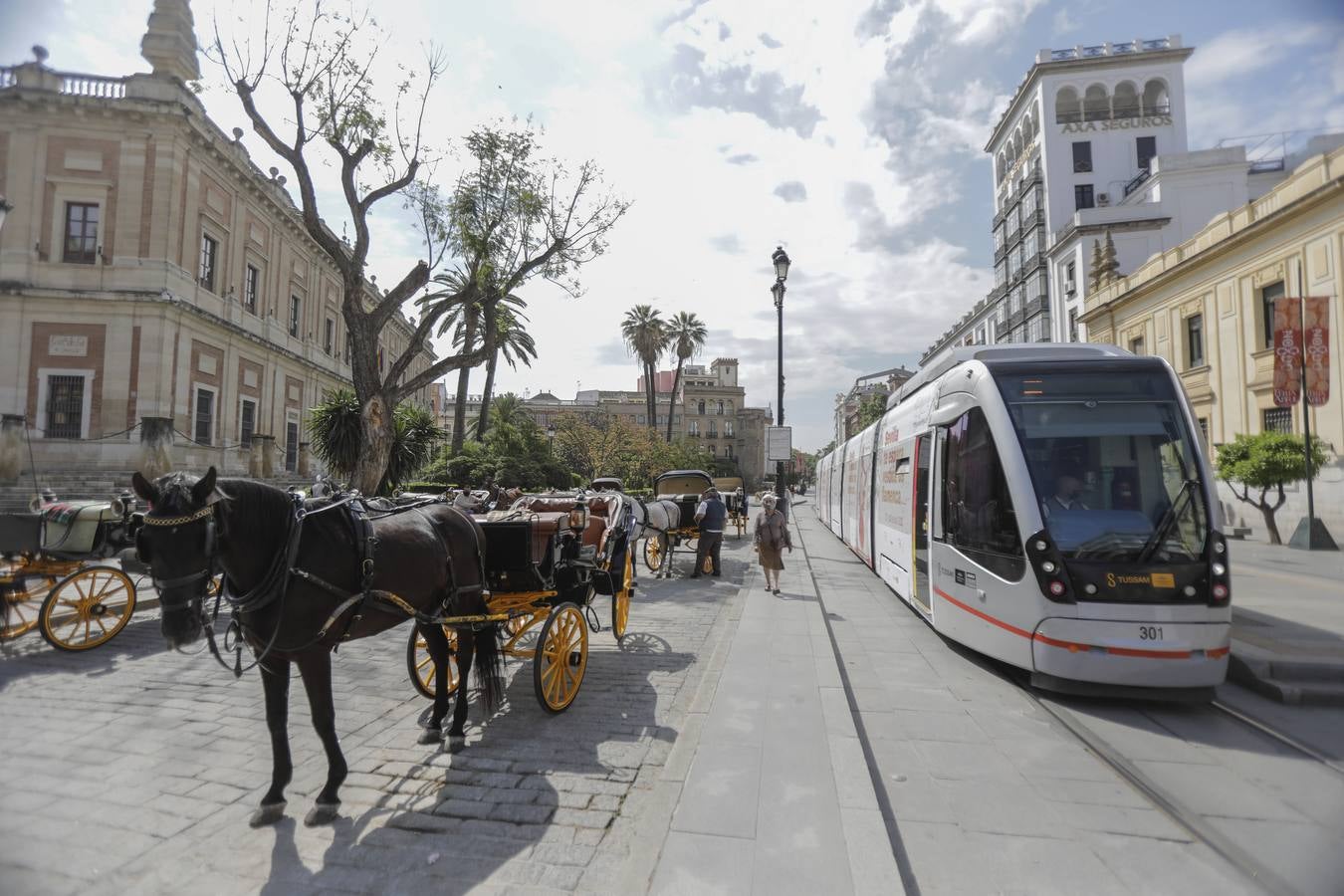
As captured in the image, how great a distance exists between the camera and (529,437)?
86.5ft

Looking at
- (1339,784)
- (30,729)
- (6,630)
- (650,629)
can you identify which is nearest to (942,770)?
(1339,784)

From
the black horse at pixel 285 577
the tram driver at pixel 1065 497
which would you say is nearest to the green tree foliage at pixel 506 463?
the black horse at pixel 285 577

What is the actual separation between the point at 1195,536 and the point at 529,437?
77.6 feet

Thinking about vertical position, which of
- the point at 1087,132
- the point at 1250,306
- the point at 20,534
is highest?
the point at 1087,132

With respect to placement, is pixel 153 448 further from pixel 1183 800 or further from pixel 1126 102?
pixel 1126 102

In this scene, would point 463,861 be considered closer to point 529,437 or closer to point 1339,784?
point 1339,784

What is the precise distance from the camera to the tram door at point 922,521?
761cm

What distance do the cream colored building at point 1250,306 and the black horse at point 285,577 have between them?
20454mm

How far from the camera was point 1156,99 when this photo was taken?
41.3m

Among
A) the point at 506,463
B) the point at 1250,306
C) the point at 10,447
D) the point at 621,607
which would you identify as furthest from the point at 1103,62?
the point at 10,447

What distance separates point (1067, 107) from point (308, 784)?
5375cm

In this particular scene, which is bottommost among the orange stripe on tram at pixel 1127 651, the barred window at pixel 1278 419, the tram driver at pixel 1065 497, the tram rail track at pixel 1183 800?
the tram rail track at pixel 1183 800

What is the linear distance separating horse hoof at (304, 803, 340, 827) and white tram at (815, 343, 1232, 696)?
205 inches

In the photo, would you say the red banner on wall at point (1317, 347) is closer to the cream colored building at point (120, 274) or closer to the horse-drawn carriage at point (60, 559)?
the horse-drawn carriage at point (60, 559)
